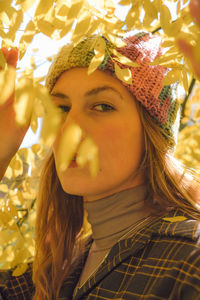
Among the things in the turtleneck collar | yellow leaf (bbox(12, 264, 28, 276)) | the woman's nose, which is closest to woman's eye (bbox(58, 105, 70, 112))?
the woman's nose

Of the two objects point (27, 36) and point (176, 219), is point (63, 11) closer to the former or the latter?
point (27, 36)

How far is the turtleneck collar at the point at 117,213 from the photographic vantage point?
141 cm

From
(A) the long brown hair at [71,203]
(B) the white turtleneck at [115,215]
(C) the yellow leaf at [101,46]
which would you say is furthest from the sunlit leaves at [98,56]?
(B) the white turtleneck at [115,215]

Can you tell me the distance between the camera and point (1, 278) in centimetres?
173

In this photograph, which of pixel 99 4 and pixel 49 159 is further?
pixel 49 159

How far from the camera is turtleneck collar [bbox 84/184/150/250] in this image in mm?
1406

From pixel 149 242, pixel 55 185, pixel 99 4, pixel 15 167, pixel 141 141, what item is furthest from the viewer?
pixel 55 185

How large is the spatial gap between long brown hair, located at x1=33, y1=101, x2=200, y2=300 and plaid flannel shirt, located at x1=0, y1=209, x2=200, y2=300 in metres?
0.13

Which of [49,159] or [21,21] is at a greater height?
[21,21]

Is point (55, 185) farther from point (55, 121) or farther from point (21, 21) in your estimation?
point (55, 121)

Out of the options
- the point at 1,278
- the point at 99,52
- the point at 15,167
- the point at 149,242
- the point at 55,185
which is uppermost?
the point at 99,52

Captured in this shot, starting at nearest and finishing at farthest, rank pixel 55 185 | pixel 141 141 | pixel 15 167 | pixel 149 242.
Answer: pixel 149 242 < pixel 141 141 < pixel 15 167 < pixel 55 185

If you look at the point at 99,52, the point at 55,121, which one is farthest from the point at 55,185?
the point at 55,121

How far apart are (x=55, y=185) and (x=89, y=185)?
0.56m
